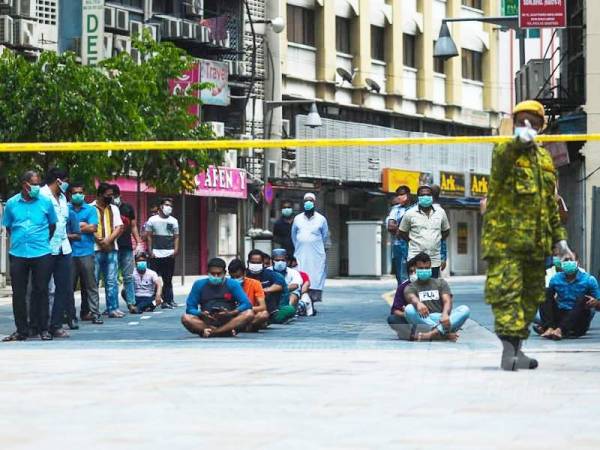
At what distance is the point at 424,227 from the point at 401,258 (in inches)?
62.2

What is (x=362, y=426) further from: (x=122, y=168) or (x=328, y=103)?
(x=328, y=103)

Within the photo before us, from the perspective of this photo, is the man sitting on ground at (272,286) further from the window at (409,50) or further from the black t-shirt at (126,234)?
the window at (409,50)

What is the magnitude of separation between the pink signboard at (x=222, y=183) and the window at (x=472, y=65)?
15.2 m

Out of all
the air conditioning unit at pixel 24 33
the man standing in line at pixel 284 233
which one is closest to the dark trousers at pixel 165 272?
the man standing in line at pixel 284 233

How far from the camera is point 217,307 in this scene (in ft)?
58.8

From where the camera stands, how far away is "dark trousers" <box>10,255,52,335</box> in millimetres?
17250

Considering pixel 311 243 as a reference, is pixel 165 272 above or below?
below

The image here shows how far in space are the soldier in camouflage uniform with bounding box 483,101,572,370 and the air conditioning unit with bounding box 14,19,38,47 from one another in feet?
110

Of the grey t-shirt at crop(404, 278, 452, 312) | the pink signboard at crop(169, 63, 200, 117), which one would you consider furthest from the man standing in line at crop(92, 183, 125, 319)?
the pink signboard at crop(169, 63, 200, 117)

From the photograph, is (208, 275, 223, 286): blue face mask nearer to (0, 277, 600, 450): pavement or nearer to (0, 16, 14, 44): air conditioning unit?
(0, 277, 600, 450): pavement

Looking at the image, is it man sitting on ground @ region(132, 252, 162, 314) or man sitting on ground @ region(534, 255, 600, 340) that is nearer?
man sitting on ground @ region(534, 255, 600, 340)

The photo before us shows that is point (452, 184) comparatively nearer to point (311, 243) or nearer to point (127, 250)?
point (311, 243)

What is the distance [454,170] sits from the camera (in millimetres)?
65562

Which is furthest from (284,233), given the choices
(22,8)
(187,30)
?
(187,30)
